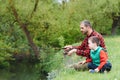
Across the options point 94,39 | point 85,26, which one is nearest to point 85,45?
point 85,26

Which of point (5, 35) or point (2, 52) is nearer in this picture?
point (2, 52)

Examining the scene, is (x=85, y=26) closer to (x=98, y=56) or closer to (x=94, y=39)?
(x=94, y=39)

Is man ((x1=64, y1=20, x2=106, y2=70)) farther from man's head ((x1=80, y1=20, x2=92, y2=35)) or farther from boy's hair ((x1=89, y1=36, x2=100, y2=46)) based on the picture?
boy's hair ((x1=89, y1=36, x2=100, y2=46))

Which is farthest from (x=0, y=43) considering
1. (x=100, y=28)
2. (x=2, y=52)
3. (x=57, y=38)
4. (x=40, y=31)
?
(x=100, y=28)

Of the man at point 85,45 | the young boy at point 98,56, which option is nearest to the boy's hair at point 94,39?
the young boy at point 98,56

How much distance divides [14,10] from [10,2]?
0.70 metres

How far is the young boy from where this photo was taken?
916cm

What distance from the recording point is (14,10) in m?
23.0

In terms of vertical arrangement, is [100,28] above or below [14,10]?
below

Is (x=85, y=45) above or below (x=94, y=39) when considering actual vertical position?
below

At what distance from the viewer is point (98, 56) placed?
9312 mm

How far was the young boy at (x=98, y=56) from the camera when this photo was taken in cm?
916

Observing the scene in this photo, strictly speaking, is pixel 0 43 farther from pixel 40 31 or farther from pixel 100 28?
pixel 100 28

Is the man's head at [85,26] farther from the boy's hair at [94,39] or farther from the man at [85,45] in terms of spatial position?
the boy's hair at [94,39]
